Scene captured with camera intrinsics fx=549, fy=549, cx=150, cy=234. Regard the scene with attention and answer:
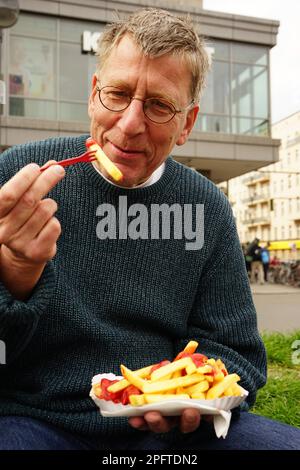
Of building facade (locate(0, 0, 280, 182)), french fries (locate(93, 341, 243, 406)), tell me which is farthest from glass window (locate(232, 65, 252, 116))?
french fries (locate(93, 341, 243, 406))

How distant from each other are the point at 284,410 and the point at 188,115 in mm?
2228

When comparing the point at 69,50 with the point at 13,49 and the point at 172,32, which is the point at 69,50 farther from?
the point at 172,32

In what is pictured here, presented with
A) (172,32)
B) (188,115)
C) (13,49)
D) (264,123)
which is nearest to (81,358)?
(188,115)

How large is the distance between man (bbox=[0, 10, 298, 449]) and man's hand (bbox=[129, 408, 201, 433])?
199mm

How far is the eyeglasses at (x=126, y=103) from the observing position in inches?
74.8

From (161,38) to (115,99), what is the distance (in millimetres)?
255

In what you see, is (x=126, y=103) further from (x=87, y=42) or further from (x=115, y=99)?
(x=87, y=42)

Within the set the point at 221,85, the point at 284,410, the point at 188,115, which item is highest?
the point at 221,85

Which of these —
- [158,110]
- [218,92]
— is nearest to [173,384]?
[158,110]

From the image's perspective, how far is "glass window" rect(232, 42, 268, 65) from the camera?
18766 millimetres

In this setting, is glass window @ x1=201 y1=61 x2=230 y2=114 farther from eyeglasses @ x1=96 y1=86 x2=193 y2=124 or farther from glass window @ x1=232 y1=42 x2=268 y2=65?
eyeglasses @ x1=96 y1=86 x2=193 y2=124

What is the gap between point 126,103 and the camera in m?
1.91

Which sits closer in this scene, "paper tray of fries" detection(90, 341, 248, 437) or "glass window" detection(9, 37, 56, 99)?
"paper tray of fries" detection(90, 341, 248, 437)

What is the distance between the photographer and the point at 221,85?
18688 mm
